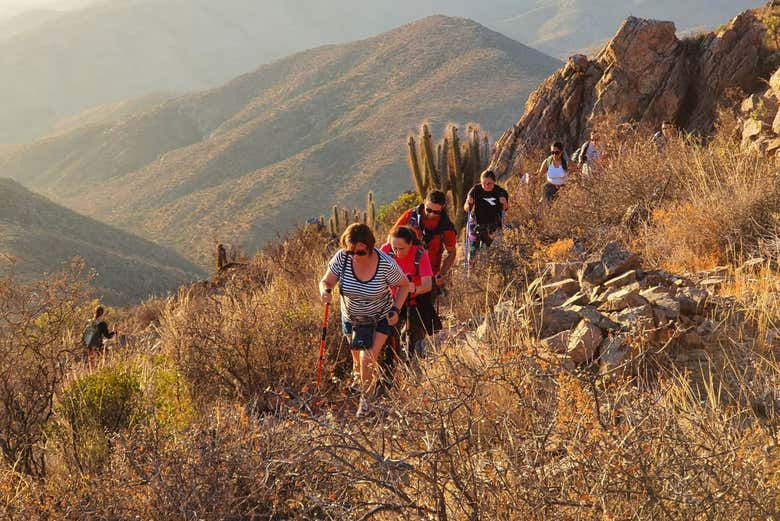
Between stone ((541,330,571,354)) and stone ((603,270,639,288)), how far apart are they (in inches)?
34.3

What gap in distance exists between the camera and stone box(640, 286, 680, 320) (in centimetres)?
412

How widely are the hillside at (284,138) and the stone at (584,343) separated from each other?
43.0 metres

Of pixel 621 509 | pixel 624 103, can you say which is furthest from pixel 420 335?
pixel 624 103

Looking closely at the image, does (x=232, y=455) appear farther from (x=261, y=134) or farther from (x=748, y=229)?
(x=261, y=134)

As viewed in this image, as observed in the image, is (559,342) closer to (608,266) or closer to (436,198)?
(608,266)

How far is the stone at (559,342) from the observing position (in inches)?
158

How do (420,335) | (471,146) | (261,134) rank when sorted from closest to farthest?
1. (420,335)
2. (471,146)
3. (261,134)

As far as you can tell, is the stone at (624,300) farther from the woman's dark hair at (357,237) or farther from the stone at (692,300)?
the woman's dark hair at (357,237)

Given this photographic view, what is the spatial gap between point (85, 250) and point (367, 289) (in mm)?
36175

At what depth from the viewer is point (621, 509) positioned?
7.10 ft

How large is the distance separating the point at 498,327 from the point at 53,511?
2.70 metres

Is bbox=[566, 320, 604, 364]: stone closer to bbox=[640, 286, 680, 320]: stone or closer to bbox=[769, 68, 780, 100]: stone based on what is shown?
bbox=[640, 286, 680, 320]: stone

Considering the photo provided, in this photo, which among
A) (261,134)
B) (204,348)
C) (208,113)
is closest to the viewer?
(204,348)

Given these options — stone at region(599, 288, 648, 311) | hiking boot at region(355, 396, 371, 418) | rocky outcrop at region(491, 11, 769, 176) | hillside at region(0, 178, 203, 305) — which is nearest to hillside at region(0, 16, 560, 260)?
hillside at region(0, 178, 203, 305)
